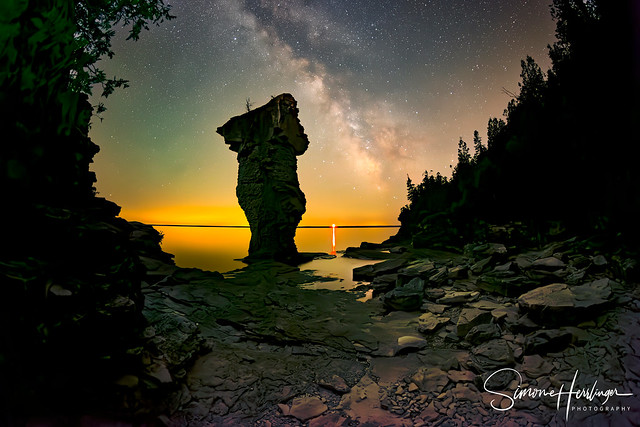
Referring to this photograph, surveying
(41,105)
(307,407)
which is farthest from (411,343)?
(41,105)

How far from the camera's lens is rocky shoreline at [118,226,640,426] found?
3.50 meters

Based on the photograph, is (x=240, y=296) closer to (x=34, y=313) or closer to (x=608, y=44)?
(x=34, y=313)

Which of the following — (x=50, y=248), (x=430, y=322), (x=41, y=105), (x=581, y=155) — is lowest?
(x=430, y=322)

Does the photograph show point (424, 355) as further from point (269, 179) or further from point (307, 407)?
point (269, 179)

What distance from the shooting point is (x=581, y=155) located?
9.17 m

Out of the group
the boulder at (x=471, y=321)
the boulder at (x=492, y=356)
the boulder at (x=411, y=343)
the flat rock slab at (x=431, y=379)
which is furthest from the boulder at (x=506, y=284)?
the flat rock slab at (x=431, y=379)

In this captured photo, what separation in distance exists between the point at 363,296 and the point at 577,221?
24.8ft

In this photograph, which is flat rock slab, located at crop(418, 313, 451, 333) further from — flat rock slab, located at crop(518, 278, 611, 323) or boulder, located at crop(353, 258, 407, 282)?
boulder, located at crop(353, 258, 407, 282)

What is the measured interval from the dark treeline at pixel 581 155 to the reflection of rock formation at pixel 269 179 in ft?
36.2

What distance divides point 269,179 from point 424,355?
15.1 m

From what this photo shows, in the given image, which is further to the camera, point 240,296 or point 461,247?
point 461,247

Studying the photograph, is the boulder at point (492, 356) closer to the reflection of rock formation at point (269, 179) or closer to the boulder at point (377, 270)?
the boulder at point (377, 270)

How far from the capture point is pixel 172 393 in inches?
156

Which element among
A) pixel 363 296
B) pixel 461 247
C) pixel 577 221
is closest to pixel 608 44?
pixel 577 221
